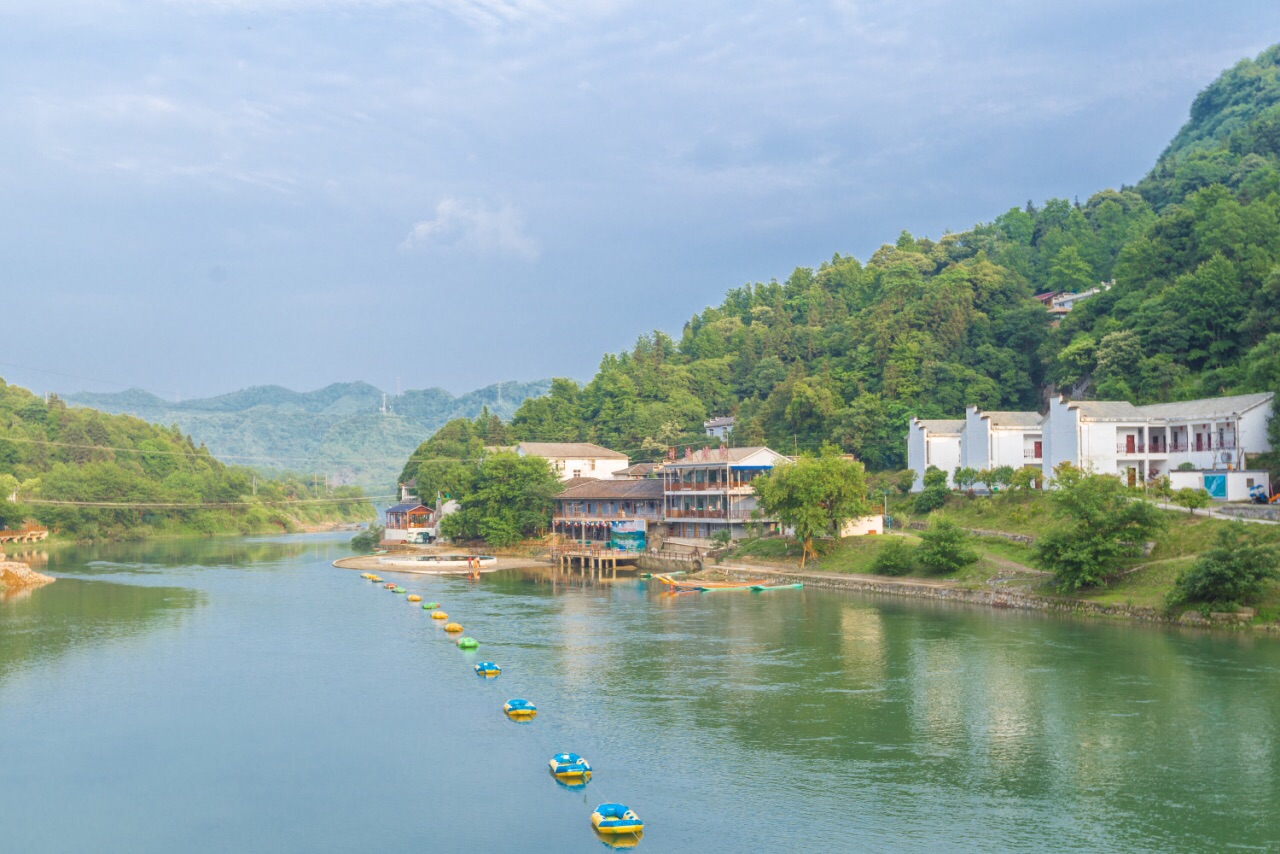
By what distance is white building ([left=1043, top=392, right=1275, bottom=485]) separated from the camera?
44.2 metres

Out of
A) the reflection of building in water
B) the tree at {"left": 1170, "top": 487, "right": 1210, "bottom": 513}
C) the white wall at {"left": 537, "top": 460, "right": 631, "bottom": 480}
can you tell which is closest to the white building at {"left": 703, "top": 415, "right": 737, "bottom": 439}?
the white wall at {"left": 537, "top": 460, "right": 631, "bottom": 480}

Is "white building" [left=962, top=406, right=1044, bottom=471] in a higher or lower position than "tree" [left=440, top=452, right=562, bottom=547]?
higher

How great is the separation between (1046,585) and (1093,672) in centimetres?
1090

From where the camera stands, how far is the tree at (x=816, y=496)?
48594 mm

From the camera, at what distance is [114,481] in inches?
3590

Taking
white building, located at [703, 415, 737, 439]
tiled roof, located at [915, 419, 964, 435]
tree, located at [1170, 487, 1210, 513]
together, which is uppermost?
white building, located at [703, 415, 737, 439]

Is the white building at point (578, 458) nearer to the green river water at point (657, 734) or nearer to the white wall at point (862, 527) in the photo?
the white wall at point (862, 527)

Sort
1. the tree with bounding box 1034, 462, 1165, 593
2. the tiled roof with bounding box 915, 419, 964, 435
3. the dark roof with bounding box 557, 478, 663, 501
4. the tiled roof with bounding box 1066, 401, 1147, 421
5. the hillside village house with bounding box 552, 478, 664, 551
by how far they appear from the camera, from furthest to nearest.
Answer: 1. the dark roof with bounding box 557, 478, 663, 501
2. the hillside village house with bounding box 552, 478, 664, 551
3. the tiled roof with bounding box 915, 419, 964, 435
4. the tiled roof with bounding box 1066, 401, 1147, 421
5. the tree with bounding box 1034, 462, 1165, 593

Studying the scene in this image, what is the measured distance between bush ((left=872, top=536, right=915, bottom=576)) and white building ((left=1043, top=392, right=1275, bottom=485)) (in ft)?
26.2

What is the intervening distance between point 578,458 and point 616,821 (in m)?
58.6

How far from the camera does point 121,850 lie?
17.4m

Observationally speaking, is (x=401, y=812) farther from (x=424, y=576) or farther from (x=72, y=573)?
(x=72, y=573)

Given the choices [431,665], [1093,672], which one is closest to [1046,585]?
[1093,672]

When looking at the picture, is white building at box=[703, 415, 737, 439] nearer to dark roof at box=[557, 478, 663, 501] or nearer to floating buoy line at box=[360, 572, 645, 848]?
dark roof at box=[557, 478, 663, 501]
